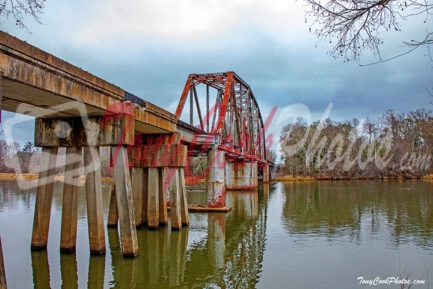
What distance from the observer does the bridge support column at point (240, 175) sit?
4541 cm

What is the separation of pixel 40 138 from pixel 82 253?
11.9 feet

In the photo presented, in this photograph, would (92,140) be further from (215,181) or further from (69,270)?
(215,181)

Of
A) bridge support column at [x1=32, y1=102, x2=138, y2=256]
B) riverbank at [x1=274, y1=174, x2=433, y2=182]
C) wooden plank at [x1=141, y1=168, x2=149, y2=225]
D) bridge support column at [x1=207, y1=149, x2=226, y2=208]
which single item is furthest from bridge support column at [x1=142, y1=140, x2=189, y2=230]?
riverbank at [x1=274, y1=174, x2=433, y2=182]

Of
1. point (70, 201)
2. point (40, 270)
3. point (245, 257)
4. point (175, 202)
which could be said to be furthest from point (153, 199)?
point (40, 270)

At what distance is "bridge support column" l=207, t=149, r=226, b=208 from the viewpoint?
2267cm

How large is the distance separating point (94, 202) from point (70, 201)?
3.10 feet

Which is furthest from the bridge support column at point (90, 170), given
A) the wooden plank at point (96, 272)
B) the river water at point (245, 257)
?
the river water at point (245, 257)

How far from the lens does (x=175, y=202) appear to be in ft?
52.1

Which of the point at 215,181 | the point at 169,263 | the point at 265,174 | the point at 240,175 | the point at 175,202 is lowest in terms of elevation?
the point at 169,263

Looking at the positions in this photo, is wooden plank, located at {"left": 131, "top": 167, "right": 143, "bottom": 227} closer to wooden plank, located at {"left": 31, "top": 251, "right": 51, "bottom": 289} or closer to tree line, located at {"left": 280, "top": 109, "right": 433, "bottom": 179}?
wooden plank, located at {"left": 31, "top": 251, "right": 51, "bottom": 289}

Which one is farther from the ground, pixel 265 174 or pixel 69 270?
pixel 265 174

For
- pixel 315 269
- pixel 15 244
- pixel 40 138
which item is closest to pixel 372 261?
pixel 315 269

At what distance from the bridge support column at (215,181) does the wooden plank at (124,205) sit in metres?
11.8

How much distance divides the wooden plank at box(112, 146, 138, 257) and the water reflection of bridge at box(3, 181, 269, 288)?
0.46m
